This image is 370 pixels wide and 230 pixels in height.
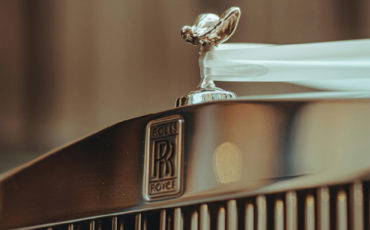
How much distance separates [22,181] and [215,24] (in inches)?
7.1

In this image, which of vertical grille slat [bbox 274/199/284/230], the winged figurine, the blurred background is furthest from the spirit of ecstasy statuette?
the blurred background

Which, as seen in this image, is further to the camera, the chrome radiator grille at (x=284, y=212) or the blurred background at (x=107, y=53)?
the blurred background at (x=107, y=53)

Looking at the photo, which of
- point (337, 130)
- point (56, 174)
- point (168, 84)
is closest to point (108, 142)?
point (56, 174)

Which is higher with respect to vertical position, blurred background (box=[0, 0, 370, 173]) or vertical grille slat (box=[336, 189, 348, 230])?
blurred background (box=[0, 0, 370, 173])

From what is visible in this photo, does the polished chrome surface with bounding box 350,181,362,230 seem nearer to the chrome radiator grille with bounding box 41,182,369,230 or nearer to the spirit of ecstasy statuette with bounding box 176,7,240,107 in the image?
the chrome radiator grille with bounding box 41,182,369,230

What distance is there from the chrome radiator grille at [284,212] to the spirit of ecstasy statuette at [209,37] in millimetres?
88

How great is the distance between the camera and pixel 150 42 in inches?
48.1

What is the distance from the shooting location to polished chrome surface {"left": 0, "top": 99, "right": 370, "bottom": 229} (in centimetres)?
35

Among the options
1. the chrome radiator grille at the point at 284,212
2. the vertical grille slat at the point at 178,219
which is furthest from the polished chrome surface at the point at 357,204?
the vertical grille slat at the point at 178,219

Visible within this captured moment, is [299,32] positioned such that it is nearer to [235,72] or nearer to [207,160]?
[235,72]

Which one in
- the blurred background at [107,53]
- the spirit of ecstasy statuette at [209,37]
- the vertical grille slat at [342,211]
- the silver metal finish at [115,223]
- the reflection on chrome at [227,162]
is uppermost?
the blurred background at [107,53]

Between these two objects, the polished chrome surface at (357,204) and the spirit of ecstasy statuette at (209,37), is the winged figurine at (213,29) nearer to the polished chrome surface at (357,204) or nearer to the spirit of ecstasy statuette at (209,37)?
the spirit of ecstasy statuette at (209,37)

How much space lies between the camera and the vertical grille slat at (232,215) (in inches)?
14.8

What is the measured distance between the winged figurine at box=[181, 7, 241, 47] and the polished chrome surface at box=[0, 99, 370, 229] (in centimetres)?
8
